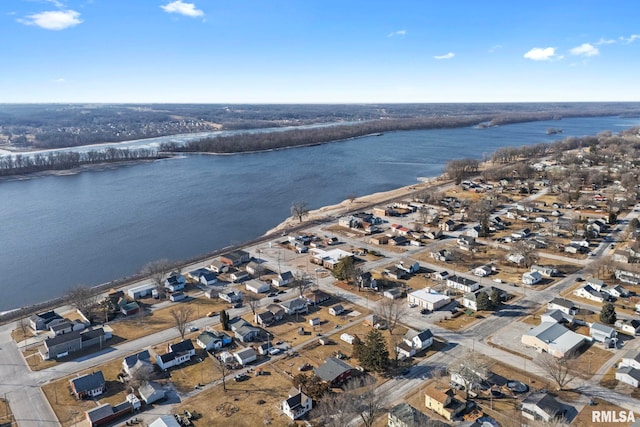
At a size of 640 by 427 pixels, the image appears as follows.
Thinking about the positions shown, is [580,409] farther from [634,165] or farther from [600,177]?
[634,165]

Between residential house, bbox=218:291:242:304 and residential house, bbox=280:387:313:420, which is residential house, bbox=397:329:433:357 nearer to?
residential house, bbox=280:387:313:420

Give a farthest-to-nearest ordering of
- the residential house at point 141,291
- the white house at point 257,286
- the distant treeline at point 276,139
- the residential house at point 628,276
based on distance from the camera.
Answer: the distant treeline at point 276,139, the white house at point 257,286, the residential house at point 141,291, the residential house at point 628,276

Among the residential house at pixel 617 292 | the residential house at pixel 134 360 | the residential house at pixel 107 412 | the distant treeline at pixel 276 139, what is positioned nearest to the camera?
the residential house at pixel 107 412

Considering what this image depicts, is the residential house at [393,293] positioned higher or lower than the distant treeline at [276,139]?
lower

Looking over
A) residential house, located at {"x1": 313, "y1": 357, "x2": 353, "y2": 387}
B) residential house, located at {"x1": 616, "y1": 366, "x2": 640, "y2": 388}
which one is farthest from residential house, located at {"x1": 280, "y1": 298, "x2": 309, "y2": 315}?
residential house, located at {"x1": 616, "y1": 366, "x2": 640, "y2": 388}

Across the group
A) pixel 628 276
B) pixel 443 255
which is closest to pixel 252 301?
pixel 443 255

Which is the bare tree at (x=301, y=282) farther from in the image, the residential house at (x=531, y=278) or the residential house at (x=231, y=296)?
the residential house at (x=531, y=278)

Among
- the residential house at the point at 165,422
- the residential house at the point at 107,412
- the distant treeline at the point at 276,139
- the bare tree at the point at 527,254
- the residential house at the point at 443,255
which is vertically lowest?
the residential house at the point at 107,412

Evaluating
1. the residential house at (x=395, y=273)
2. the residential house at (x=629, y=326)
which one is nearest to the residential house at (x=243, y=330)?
the residential house at (x=395, y=273)
